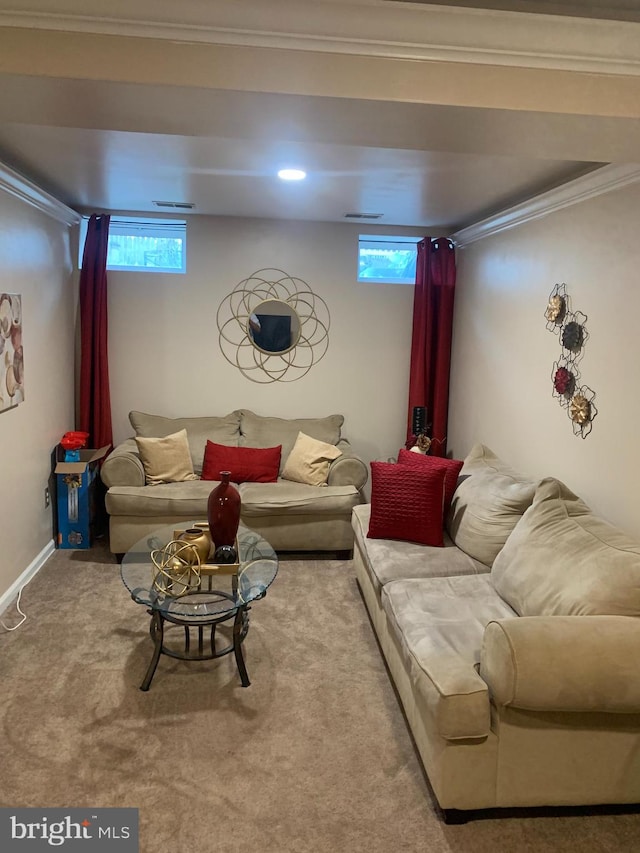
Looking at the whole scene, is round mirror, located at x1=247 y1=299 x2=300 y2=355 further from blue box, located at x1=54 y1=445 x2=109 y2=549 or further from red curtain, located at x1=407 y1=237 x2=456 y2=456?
blue box, located at x1=54 y1=445 x2=109 y2=549

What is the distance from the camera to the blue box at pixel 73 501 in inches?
168

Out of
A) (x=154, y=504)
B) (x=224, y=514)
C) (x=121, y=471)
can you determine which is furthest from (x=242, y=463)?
(x=224, y=514)

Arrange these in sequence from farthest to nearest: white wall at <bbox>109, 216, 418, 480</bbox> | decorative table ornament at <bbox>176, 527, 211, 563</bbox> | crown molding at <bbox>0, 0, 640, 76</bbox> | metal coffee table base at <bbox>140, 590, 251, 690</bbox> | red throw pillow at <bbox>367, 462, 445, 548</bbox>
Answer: white wall at <bbox>109, 216, 418, 480</bbox> → red throw pillow at <bbox>367, 462, 445, 548</bbox> → decorative table ornament at <bbox>176, 527, 211, 563</bbox> → metal coffee table base at <bbox>140, 590, 251, 690</bbox> → crown molding at <bbox>0, 0, 640, 76</bbox>

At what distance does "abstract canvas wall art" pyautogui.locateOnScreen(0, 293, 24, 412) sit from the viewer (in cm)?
336

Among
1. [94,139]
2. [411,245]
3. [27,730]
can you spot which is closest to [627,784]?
[27,730]

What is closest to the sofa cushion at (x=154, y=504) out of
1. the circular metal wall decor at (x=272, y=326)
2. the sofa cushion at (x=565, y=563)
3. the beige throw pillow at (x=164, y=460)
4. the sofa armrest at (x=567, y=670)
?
the beige throw pillow at (x=164, y=460)

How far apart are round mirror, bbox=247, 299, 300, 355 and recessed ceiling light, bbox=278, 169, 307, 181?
156 cm

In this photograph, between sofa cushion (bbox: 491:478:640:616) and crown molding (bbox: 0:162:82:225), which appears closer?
sofa cushion (bbox: 491:478:640:616)

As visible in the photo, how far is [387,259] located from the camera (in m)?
5.27

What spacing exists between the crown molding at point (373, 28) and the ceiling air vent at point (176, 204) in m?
2.83

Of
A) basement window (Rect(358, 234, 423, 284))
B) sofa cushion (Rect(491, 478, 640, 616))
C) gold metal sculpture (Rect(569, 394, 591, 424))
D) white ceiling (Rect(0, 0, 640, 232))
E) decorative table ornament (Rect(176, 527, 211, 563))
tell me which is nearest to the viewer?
white ceiling (Rect(0, 0, 640, 232))

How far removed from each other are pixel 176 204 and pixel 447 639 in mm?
3529

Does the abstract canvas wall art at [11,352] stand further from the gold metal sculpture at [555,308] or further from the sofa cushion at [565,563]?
the gold metal sculpture at [555,308]

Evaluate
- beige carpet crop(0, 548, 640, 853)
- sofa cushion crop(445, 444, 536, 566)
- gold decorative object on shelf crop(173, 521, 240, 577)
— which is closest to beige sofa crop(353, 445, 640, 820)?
beige carpet crop(0, 548, 640, 853)
